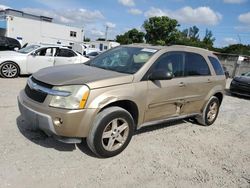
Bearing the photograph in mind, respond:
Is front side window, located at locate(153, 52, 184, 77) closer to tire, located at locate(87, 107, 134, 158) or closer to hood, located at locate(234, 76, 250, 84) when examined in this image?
tire, located at locate(87, 107, 134, 158)

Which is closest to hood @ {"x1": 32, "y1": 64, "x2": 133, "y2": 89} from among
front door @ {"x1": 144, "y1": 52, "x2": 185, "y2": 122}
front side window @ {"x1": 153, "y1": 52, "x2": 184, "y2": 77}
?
front door @ {"x1": 144, "y1": 52, "x2": 185, "y2": 122}

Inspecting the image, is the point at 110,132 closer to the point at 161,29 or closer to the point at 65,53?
the point at 65,53

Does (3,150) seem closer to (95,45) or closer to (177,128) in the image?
(177,128)

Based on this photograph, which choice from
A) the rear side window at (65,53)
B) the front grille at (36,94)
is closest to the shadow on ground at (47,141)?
the front grille at (36,94)

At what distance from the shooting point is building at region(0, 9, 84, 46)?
3741 centimetres

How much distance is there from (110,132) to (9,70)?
737 centimetres

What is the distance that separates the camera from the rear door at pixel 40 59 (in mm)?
10352

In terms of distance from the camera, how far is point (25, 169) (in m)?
3.47

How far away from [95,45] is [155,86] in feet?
152

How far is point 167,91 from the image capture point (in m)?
4.68

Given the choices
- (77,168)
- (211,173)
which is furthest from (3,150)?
(211,173)

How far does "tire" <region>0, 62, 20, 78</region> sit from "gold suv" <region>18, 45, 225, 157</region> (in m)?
5.92

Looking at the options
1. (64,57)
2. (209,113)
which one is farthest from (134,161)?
(64,57)

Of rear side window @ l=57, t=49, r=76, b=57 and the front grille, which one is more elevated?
rear side window @ l=57, t=49, r=76, b=57
